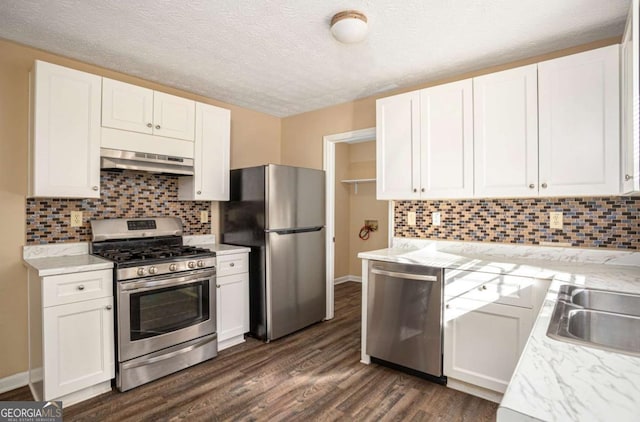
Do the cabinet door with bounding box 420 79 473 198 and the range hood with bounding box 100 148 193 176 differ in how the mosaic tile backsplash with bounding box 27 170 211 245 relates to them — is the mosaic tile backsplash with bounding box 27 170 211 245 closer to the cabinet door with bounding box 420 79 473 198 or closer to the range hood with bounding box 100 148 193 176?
the range hood with bounding box 100 148 193 176

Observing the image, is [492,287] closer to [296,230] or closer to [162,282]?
[296,230]

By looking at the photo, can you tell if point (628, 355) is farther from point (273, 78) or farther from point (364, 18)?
point (273, 78)

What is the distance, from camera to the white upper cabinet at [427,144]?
8.35 feet

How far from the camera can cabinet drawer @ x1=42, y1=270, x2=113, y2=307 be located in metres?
2.08

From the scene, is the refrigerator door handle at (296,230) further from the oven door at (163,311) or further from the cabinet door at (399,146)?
the cabinet door at (399,146)

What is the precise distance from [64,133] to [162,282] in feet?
4.09

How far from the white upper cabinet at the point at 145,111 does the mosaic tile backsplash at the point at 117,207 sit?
0.48 metres

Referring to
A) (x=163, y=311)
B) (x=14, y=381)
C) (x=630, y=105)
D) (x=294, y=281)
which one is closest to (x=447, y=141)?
(x=630, y=105)

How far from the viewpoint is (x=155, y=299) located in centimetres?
250

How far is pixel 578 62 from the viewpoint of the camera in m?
2.11

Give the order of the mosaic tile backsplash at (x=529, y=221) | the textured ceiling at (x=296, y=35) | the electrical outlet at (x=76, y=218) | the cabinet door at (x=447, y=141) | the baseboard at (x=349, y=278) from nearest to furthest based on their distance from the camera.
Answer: the textured ceiling at (x=296, y=35), the mosaic tile backsplash at (x=529, y=221), the cabinet door at (x=447, y=141), the electrical outlet at (x=76, y=218), the baseboard at (x=349, y=278)

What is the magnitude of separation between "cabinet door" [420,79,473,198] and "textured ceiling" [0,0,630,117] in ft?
0.97

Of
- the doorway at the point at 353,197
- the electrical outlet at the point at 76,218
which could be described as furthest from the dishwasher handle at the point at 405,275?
the doorway at the point at 353,197

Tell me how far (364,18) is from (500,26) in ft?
2.90
